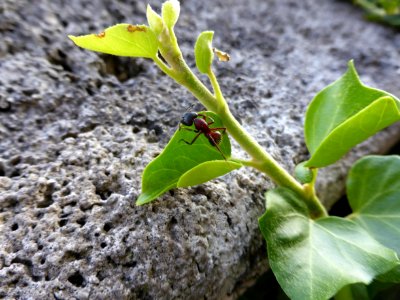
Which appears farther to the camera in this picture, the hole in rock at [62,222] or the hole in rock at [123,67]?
the hole in rock at [123,67]

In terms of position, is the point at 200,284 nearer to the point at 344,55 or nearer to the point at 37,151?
the point at 37,151

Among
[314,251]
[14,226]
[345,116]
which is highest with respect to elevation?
[345,116]

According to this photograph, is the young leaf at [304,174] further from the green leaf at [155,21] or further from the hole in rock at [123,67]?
the hole in rock at [123,67]

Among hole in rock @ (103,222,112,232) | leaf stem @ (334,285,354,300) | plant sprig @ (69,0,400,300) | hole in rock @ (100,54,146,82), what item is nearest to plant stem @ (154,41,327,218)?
plant sprig @ (69,0,400,300)

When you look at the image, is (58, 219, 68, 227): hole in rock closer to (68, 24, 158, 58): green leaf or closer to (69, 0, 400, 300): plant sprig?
(69, 0, 400, 300): plant sprig

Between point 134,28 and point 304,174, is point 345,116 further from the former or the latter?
point 134,28

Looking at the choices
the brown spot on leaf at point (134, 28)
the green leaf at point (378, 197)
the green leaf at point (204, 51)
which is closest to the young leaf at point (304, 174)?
the green leaf at point (378, 197)

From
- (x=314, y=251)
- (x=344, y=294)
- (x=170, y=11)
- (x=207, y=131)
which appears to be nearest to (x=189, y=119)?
(x=207, y=131)

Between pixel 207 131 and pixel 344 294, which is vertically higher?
pixel 207 131
